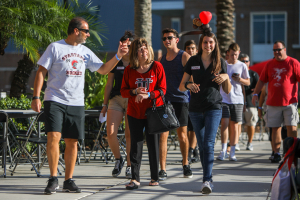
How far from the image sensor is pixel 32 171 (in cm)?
671

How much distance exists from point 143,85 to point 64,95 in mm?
956

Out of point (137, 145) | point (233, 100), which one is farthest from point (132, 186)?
point (233, 100)

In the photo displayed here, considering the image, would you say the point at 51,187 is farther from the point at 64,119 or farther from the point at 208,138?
the point at 208,138

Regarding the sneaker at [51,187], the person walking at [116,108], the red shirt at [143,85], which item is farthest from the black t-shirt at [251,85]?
the sneaker at [51,187]

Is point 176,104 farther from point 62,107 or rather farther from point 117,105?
point 62,107

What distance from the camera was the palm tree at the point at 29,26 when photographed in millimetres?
8484

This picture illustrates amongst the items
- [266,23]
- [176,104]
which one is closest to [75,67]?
[176,104]

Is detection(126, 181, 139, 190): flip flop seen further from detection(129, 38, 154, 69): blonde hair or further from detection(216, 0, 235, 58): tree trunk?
detection(216, 0, 235, 58): tree trunk

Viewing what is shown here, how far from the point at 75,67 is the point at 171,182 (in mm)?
2000

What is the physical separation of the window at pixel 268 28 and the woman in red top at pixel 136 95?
29.1 metres

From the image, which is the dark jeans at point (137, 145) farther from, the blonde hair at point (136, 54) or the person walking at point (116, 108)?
the person walking at point (116, 108)

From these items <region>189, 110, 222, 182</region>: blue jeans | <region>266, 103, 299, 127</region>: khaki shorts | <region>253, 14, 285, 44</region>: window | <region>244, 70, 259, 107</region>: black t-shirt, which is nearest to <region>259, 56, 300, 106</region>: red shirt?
<region>266, 103, 299, 127</region>: khaki shorts

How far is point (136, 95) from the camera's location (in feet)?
17.0

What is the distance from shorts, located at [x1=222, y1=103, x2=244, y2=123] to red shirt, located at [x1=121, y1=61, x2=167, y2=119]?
3250 mm
